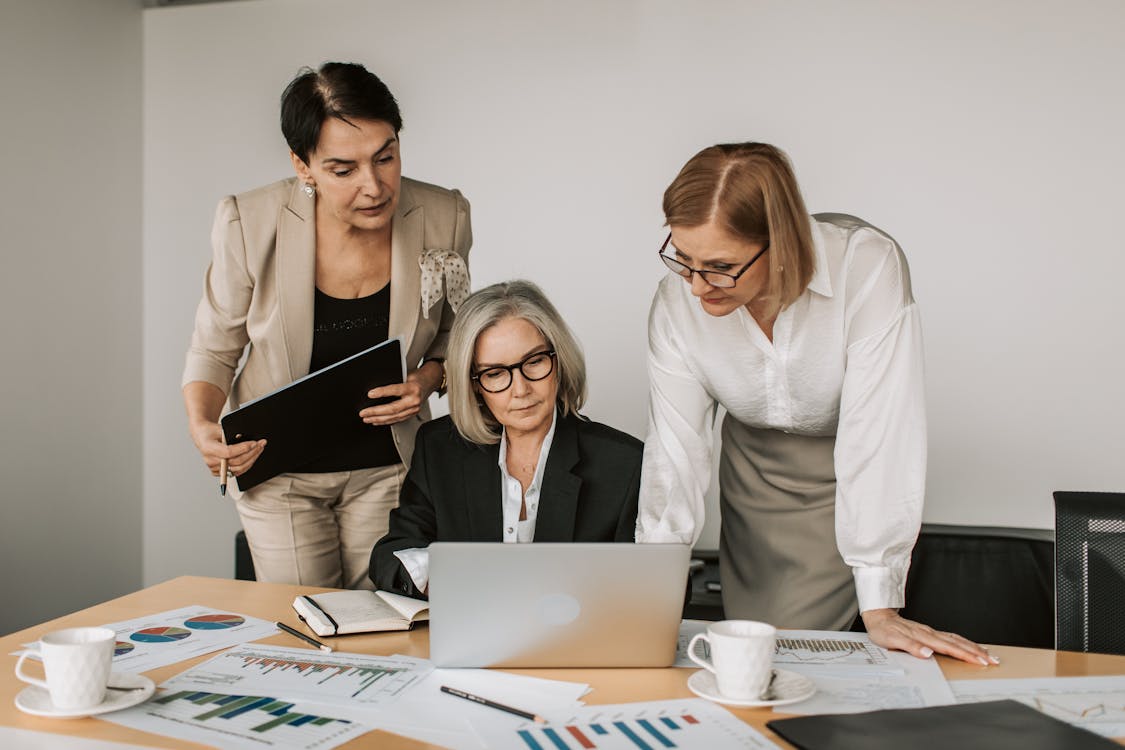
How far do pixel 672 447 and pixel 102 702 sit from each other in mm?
1072

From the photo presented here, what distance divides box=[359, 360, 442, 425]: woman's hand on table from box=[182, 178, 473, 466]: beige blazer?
0.07 meters

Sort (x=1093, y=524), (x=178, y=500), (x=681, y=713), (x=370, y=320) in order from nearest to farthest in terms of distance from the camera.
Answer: (x=681, y=713) < (x=1093, y=524) < (x=370, y=320) < (x=178, y=500)

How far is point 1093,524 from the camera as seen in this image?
1792 millimetres

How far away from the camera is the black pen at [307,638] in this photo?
5.44 ft

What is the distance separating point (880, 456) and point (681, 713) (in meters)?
0.70

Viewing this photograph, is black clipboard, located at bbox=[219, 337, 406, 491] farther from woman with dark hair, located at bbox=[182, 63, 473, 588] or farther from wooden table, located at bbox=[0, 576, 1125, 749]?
wooden table, located at bbox=[0, 576, 1125, 749]

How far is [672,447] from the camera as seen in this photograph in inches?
78.5

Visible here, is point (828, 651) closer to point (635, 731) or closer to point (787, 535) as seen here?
point (635, 731)

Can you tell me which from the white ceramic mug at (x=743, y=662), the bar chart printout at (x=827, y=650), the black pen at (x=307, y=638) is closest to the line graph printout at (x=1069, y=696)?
the bar chart printout at (x=827, y=650)

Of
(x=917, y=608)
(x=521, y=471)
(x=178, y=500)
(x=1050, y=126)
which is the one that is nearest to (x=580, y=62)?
(x=1050, y=126)

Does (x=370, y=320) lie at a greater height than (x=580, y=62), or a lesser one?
lesser

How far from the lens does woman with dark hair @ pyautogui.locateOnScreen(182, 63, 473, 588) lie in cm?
241

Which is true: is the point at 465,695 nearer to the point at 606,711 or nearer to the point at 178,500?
the point at 606,711

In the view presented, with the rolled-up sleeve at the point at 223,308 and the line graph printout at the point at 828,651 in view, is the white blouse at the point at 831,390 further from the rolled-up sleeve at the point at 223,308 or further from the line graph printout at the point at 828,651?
the rolled-up sleeve at the point at 223,308
